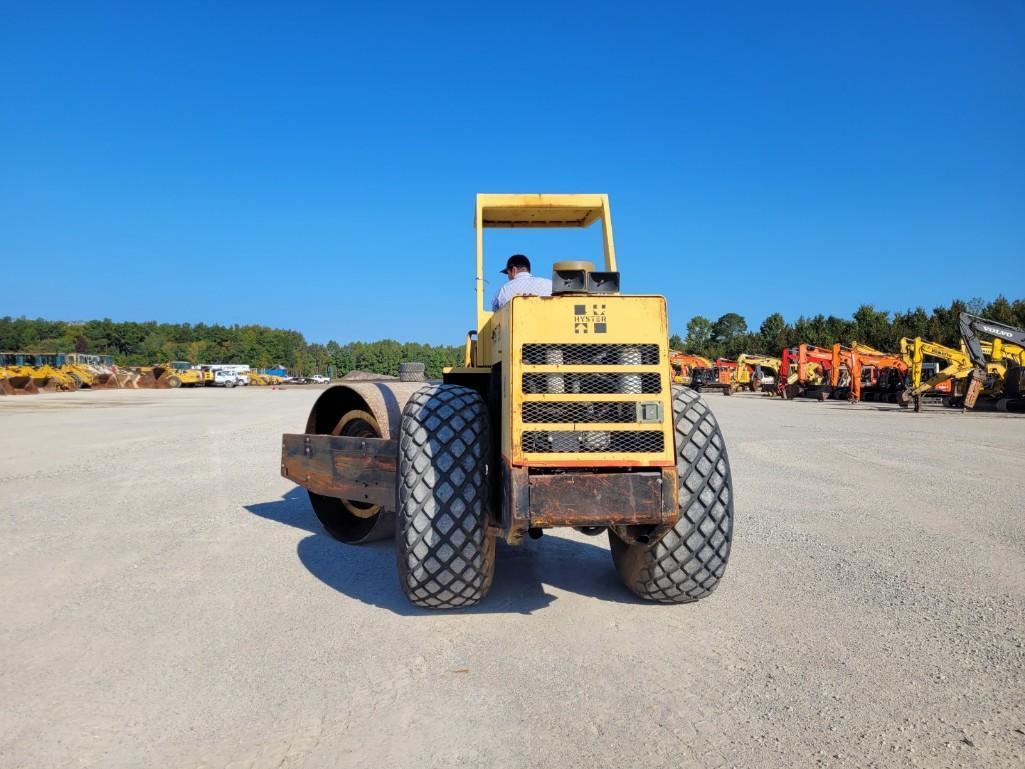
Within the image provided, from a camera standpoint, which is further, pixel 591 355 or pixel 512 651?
pixel 591 355

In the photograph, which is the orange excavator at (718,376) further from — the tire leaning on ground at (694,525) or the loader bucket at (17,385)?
the tire leaning on ground at (694,525)

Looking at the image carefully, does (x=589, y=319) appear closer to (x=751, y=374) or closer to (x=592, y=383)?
(x=592, y=383)

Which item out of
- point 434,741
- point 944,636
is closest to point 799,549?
point 944,636

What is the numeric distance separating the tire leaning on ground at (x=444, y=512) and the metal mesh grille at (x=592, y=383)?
492 millimetres

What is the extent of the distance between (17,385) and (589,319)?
136ft

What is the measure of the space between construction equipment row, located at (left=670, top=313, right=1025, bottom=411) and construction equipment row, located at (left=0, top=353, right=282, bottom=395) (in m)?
33.1

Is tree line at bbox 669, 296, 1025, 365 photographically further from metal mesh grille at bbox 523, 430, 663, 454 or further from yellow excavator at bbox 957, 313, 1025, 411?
metal mesh grille at bbox 523, 430, 663, 454

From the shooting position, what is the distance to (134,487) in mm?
8297

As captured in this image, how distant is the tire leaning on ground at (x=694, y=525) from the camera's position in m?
3.88

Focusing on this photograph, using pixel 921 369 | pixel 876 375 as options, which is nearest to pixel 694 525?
pixel 921 369

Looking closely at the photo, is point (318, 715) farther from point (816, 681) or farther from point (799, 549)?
point (799, 549)

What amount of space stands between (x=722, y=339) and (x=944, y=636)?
379 ft

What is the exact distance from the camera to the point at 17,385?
37031mm

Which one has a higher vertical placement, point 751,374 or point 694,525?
point 751,374
